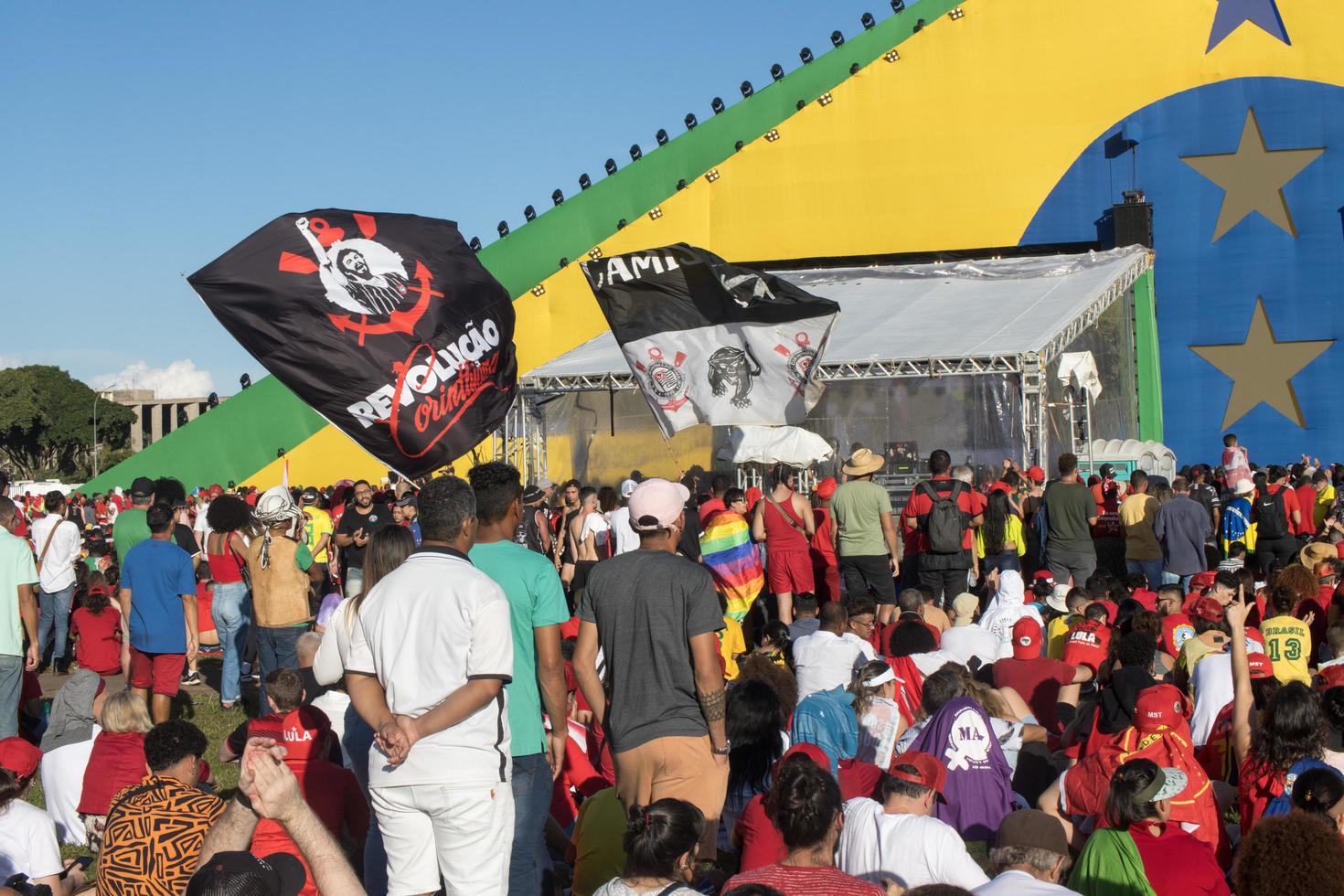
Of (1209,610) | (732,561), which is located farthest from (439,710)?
(732,561)

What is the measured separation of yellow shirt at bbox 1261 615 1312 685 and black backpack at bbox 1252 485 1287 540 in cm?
506

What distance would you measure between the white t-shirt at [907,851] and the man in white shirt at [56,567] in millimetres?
8510

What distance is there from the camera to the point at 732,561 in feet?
34.5

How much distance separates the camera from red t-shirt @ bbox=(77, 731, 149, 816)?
6523mm

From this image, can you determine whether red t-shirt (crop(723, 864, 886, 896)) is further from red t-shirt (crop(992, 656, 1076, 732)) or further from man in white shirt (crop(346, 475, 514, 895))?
red t-shirt (crop(992, 656, 1076, 732))

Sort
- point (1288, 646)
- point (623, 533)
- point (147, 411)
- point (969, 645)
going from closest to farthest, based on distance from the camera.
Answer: point (1288, 646) < point (969, 645) < point (623, 533) < point (147, 411)

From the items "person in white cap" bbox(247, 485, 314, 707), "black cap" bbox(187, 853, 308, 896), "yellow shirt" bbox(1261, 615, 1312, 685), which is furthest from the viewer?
"person in white cap" bbox(247, 485, 314, 707)

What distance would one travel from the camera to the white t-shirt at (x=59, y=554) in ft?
37.9

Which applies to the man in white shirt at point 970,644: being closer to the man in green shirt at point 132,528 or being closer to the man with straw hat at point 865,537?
the man with straw hat at point 865,537

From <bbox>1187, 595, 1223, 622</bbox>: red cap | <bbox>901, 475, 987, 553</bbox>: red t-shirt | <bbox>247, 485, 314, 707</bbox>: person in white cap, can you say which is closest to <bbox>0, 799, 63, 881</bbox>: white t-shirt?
<bbox>247, 485, 314, 707</bbox>: person in white cap

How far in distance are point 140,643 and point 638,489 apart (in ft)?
16.1

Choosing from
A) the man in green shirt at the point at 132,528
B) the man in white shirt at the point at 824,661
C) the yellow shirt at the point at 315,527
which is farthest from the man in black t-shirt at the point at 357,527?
the man in white shirt at the point at 824,661

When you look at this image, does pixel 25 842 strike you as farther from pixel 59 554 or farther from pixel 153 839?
pixel 59 554

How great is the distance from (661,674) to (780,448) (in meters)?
9.53
